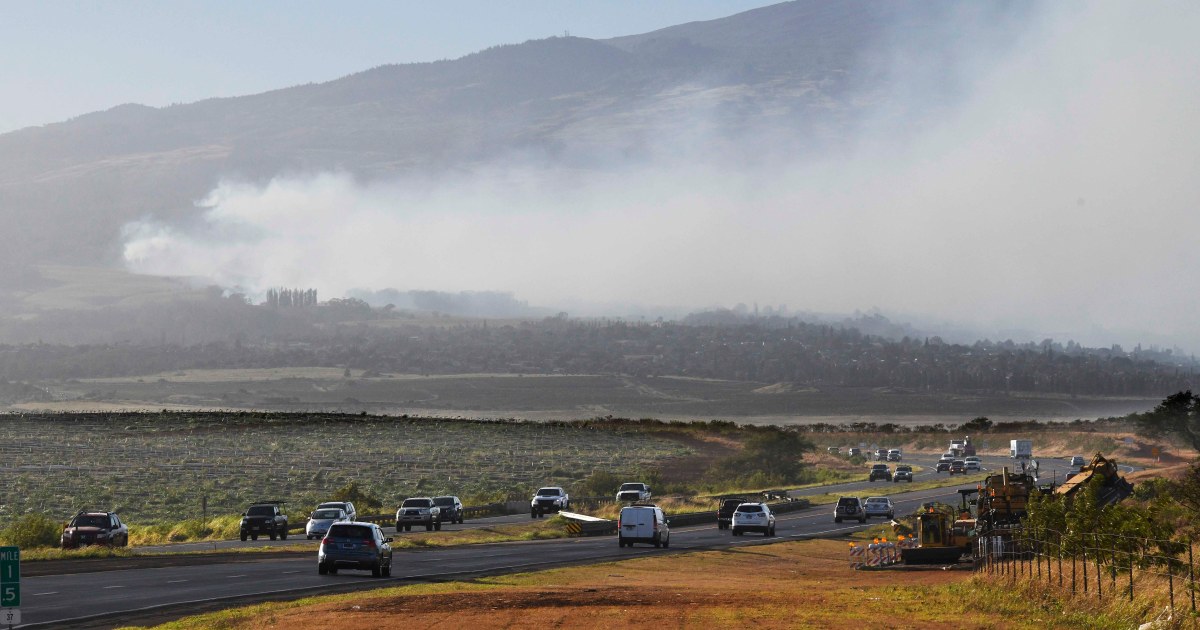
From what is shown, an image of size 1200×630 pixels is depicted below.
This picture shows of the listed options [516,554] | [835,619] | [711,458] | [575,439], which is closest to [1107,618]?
[835,619]

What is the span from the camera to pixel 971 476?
11756 centimetres

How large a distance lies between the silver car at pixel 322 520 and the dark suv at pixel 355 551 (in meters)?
19.9

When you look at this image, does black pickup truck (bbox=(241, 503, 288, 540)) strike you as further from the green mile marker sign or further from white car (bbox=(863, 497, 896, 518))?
the green mile marker sign

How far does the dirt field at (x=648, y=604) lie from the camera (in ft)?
102

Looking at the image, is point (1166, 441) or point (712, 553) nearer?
point (712, 553)

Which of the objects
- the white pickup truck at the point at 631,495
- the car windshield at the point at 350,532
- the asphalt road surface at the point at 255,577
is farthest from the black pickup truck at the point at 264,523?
the white pickup truck at the point at 631,495

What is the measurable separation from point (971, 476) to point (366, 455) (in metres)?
49.2

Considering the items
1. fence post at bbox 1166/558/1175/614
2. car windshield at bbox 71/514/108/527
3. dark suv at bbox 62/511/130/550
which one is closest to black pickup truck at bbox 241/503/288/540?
dark suv at bbox 62/511/130/550

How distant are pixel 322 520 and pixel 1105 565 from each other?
41.5 m

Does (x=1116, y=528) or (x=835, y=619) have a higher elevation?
(x=1116, y=528)

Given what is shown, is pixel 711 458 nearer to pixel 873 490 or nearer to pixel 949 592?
pixel 873 490

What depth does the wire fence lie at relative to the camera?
2689cm

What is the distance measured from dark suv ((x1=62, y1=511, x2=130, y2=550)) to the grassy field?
1936cm

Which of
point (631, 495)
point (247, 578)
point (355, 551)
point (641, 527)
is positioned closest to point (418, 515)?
point (641, 527)
